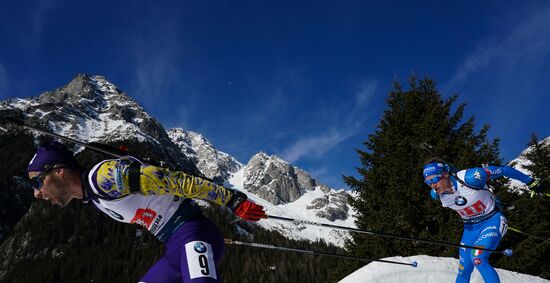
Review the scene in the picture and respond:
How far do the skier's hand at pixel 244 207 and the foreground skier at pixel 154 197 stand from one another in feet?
0.05

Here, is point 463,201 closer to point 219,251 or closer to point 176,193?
point 219,251

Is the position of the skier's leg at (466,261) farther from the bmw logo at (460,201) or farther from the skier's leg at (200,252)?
the skier's leg at (200,252)

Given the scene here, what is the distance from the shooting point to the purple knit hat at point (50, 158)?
3.42m

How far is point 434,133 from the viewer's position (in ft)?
47.3

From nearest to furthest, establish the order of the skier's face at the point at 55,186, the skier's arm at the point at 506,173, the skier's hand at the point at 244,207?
the skier's face at the point at 55,186 → the skier's hand at the point at 244,207 → the skier's arm at the point at 506,173

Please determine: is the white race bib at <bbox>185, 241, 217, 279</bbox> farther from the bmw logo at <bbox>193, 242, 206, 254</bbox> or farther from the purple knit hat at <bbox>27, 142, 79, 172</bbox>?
the purple knit hat at <bbox>27, 142, 79, 172</bbox>

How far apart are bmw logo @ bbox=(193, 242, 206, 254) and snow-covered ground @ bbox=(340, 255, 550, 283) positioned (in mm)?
5287

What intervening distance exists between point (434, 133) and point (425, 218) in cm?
359

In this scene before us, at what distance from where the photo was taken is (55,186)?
11.4 ft

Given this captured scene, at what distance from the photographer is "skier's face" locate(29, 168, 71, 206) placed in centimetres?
345

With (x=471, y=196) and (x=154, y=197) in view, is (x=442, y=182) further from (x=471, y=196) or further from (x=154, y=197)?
(x=154, y=197)

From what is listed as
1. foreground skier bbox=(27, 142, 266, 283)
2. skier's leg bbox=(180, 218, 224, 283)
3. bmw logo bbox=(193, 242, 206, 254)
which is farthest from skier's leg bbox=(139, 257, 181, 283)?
bmw logo bbox=(193, 242, 206, 254)

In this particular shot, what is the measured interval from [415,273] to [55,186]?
7618mm

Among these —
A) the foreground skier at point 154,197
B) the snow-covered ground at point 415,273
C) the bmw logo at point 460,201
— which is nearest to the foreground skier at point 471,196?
the bmw logo at point 460,201
